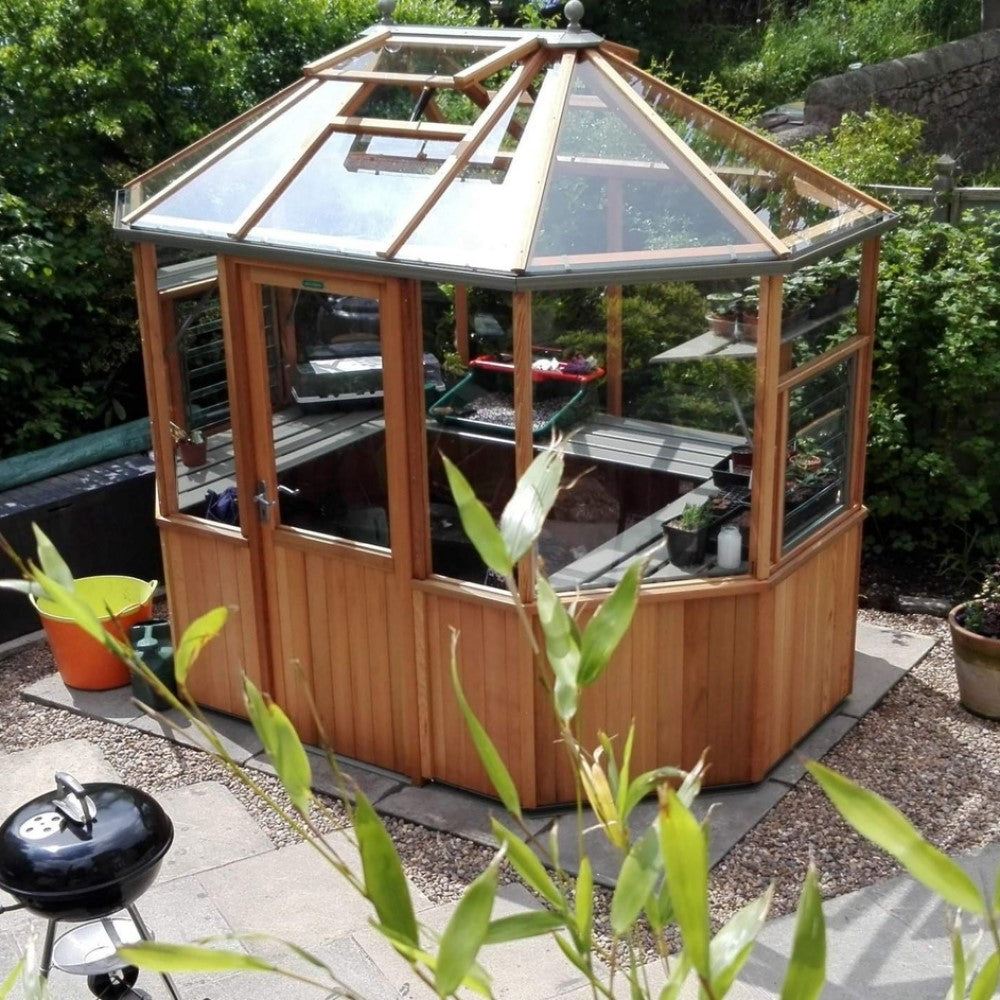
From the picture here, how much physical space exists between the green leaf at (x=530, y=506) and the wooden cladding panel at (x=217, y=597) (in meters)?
4.81

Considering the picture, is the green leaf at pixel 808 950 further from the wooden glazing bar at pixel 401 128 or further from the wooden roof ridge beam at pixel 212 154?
the wooden roof ridge beam at pixel 212 154

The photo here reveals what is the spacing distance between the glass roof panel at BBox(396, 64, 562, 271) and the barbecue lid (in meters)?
2.17

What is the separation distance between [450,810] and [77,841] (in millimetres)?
2275

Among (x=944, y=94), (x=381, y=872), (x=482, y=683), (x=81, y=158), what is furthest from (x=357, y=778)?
(x=944, y=94)

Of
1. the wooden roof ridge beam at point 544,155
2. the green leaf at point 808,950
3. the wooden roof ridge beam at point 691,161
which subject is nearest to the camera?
the green leaf at point 808,950

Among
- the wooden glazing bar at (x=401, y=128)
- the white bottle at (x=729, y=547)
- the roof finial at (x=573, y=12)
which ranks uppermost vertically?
the roof finial at (x=573, y=12)

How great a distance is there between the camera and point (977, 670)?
616 centimetres

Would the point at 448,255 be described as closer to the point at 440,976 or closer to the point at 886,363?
the point at 886,363

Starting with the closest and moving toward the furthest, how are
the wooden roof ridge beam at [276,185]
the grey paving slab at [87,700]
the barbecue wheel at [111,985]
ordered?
the barbecue wheel at [111,985] → the wooden roof ridge beam at [276,185] → the grey paving slab at [87,700]

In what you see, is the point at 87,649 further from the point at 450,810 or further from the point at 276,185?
the point at 276,185

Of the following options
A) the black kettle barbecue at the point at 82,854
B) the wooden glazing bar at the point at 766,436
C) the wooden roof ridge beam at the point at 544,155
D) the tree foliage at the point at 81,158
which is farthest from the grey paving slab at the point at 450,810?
the tree foliage at the point at 81,158

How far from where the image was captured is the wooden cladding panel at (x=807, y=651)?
219 inches

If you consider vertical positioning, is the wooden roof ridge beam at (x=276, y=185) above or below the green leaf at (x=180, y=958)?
below

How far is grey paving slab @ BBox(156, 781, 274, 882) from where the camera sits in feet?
17.6
